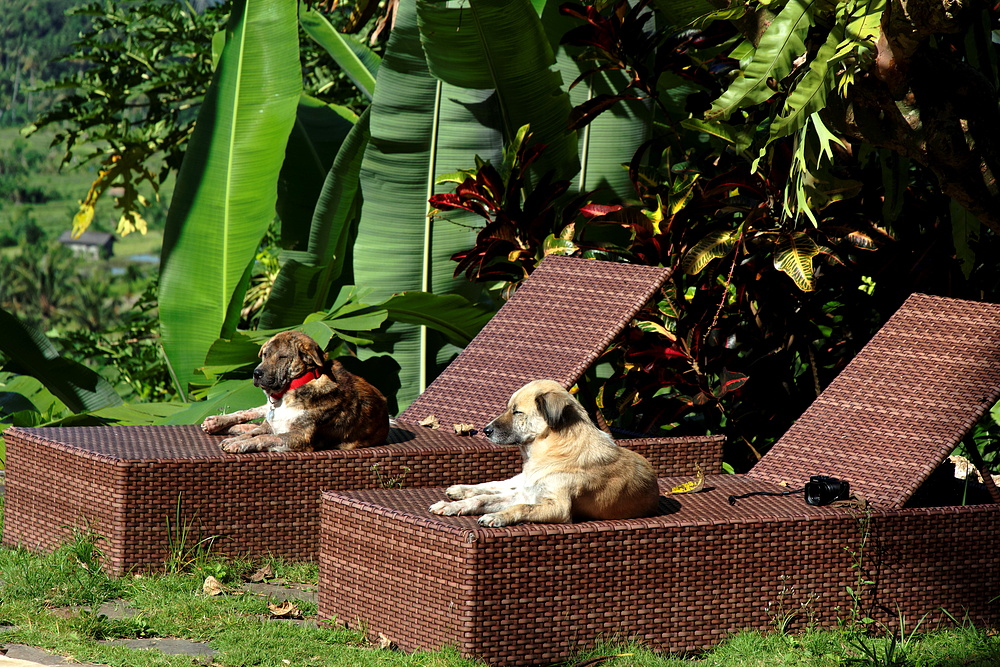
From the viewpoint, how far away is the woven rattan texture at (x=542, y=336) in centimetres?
592

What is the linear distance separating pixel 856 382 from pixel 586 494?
2.02 meters

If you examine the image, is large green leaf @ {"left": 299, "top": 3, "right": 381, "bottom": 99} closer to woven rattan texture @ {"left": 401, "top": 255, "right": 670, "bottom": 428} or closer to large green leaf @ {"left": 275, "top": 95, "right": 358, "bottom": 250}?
large green leaf @ {"left": 275, "top": 95, "right": 358, "bottom": 250}

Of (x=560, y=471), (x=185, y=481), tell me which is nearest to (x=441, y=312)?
(x=185, y=481)

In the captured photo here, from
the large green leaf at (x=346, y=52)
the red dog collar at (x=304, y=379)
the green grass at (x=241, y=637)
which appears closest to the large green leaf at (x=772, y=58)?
the green grass at (x=241, y=637)

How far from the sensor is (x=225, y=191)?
809cm

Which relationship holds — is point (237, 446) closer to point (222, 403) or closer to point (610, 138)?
point (222, 403)

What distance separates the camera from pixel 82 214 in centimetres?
1163

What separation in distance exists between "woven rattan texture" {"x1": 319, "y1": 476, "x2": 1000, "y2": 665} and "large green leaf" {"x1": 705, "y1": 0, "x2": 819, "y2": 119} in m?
1.65

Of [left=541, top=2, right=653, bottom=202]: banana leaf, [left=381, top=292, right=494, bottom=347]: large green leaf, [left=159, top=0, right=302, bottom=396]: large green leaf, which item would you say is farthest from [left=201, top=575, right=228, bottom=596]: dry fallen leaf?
[left=541, top=2, right=653, bottom=202]: banana leaf

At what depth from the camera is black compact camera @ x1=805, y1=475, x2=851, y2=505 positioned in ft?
14.7

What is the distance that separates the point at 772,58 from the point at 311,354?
8.08 ft

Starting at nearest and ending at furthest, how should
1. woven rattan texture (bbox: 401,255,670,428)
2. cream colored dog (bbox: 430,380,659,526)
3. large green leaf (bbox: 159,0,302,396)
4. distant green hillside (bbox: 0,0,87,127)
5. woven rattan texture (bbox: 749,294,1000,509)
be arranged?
cream colored dog (bbox: 430,380,659,526)
woven rattan texture (bbox: 749,294,1000,509)
woven rattan texture (bbox: 401,255,670,428)
large green leaf (bbox: 159,0,302,396)
distant green hillside (bbox: 0,0,87,127)

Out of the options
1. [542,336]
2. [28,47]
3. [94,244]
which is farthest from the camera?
[28,47]

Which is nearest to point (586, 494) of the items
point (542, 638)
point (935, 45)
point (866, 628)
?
point (542, 638)
